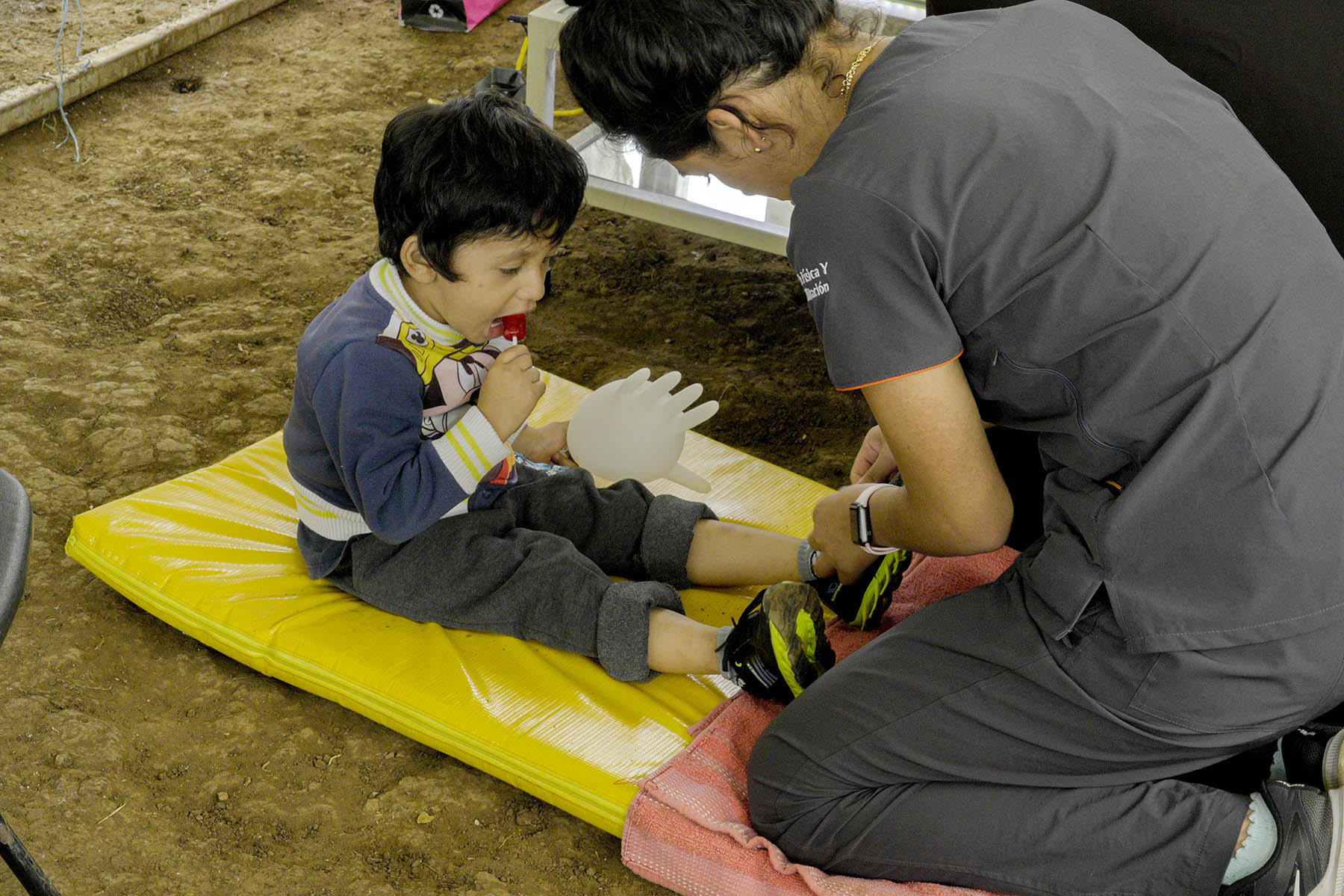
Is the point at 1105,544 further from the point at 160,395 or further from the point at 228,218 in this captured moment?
the point at 228,218

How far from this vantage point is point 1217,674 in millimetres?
1211

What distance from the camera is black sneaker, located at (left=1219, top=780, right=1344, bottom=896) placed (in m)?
1.22

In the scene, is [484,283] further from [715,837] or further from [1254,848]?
[1254,848]

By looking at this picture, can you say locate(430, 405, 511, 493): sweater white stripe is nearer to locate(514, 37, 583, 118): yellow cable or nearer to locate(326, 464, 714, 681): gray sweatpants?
locate(326, 464, 714, 681): gray sweatpants

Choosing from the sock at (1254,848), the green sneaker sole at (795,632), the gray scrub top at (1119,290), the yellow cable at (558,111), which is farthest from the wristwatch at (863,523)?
the yellow cable at (558,111)

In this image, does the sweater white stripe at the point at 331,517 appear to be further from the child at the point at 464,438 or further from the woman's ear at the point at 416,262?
the woman's ear at the point at 416,262

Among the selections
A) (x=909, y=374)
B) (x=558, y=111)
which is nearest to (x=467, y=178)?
(x=909, y=374)

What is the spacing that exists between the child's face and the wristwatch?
50cm

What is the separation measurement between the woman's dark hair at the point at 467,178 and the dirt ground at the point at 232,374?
704mm

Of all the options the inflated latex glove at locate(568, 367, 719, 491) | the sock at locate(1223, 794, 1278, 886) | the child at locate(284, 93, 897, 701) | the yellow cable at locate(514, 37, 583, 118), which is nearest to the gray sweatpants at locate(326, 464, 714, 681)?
the child at locate(284, 93, 897, 701)

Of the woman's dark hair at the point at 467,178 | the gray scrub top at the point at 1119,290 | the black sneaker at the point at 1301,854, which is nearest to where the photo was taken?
the gray scrub top at the point at 1119,290

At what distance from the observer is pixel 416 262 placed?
157 cm

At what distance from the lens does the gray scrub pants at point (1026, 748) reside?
1.23 metres

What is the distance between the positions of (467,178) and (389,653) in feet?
2.13
